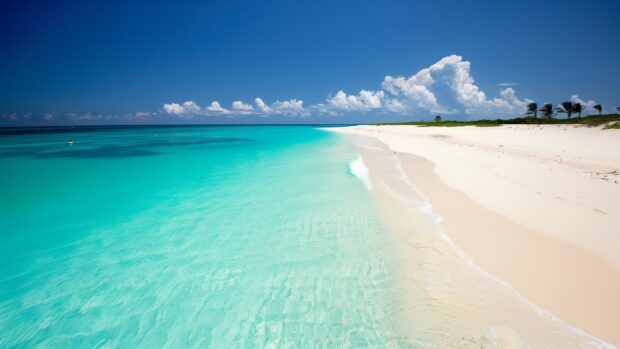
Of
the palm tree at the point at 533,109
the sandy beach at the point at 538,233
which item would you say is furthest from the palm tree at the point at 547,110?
the sandy beach at the point at 538,233

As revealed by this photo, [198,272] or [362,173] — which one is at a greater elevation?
[362,173]

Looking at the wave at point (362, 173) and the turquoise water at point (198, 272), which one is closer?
the turquoise water at point (198, 272)

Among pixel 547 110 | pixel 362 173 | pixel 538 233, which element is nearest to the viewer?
pixel 538 233

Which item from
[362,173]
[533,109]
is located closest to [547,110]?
[533,109]

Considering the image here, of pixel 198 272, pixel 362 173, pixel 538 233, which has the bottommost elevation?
pixel 198 272

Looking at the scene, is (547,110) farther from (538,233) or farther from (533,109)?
(538,233)

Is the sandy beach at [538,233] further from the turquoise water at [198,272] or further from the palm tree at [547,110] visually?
the palm tree at [547,110]

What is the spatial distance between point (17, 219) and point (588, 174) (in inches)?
785

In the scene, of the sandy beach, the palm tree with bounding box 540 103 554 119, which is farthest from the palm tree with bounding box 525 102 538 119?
the sandy beach

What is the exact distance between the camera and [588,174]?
957cm

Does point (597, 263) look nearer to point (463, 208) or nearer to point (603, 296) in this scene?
point (603, 296)

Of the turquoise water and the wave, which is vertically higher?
the wave

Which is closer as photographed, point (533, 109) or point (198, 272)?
point (198, 272)

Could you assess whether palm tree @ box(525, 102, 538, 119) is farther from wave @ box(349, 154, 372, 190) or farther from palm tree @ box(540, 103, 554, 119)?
wave @ box(349, 154, 372, 190)
